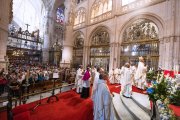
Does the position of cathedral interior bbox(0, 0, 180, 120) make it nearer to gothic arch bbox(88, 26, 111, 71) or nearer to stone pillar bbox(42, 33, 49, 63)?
gothic arch bbox(88, 26, 111, 71)

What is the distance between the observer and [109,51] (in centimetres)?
1727

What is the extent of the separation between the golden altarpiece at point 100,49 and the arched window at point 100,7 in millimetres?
2705

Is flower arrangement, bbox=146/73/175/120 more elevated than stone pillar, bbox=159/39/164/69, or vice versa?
stone pillar, bbox=159/39/164/69

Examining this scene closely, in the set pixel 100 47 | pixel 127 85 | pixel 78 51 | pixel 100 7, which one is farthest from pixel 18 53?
pixel 127 85

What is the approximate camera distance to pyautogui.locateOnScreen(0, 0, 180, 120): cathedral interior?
5387mm

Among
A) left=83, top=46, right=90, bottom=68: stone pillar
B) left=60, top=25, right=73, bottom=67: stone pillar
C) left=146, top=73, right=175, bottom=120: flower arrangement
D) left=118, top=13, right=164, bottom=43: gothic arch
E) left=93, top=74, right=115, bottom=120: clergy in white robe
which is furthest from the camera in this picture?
left=60, top=25, right=73, bottom=67: stone pillar

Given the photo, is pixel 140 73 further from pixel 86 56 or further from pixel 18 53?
pixel 18 53

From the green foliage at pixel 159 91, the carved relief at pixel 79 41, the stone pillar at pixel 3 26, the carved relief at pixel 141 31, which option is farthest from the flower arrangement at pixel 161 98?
the carved relief at pixel 79 41

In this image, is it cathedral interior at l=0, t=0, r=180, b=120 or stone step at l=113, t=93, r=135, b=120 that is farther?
cathedral interior at l=0, t=0, r=180, b=120

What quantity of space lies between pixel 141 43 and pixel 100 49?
604 centimetres

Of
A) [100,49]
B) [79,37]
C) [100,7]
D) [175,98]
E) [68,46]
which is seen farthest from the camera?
[79,37]

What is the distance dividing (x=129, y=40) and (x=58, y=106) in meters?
11.0

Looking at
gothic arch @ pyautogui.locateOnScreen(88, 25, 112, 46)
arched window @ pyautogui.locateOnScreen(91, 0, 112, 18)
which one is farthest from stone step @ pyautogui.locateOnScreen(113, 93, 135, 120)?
arched window @ pyautogui.locateOnScreen(91, 0, 112, 18)

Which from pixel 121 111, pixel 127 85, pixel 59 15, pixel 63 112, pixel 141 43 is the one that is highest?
pixel 59 15
